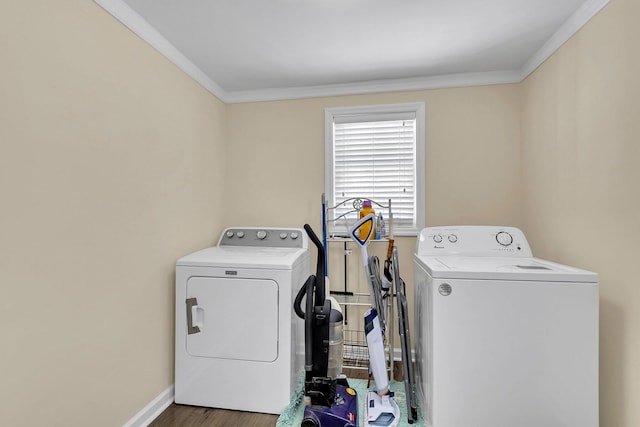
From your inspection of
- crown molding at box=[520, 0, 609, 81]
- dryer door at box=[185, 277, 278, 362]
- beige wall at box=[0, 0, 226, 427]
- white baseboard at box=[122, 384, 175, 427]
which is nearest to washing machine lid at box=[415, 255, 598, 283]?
dryer door at box=[185, 277, 278, 362]

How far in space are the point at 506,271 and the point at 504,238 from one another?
604 millimetres

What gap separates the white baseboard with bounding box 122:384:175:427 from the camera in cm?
159

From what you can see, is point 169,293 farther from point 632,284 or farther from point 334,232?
point 632,284

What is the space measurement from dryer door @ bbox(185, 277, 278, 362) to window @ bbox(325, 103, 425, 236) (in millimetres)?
899

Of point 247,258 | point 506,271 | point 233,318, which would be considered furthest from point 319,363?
point 506,271

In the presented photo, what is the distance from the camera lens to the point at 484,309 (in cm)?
133

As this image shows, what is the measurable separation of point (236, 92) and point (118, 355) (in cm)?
212

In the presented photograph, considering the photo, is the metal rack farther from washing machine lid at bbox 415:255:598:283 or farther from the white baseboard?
the white baseboard

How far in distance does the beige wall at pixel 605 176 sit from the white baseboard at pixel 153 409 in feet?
7.73

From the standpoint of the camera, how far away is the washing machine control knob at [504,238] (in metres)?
1.84

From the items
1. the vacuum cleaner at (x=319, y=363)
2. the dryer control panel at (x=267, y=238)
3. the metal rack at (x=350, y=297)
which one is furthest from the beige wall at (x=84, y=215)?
the metal rack at (x=350, y=297)

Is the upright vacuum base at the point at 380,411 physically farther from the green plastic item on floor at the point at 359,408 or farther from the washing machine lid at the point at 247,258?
the washing machine lid at the point at 247,258

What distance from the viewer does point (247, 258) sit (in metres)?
1.90

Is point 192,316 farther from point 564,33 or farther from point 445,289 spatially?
point 564,33
